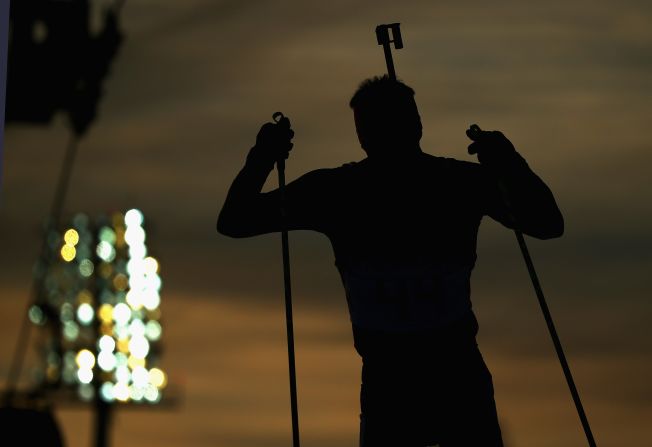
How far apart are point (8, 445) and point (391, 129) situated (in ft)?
7.41

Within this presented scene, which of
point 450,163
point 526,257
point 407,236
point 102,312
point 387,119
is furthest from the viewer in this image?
point 102,312

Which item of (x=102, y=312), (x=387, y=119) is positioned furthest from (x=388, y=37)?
(x=102, y=312)

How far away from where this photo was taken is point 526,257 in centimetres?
638

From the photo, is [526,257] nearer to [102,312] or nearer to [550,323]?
[550,323]

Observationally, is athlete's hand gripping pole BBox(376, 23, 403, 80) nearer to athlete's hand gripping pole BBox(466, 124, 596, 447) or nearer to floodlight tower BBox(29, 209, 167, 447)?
athlete's hand gripping pole BBox(466, 124, 596, 447)

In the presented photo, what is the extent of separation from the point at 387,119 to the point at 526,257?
1.00 meters

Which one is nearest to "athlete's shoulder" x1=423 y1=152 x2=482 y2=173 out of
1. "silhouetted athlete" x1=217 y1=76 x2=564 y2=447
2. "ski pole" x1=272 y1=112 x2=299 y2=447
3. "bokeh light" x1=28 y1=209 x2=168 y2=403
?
"silhouetted athlete" x1=217 y1=76 x2=564 y2=447

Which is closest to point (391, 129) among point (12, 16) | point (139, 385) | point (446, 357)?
point (446, 357)

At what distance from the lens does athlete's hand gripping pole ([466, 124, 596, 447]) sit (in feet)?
20.0

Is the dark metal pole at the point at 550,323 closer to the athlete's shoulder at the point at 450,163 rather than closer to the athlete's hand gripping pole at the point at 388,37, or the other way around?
the athlete's shoulder at the point at 450,163

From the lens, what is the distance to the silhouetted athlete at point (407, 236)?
18.7 feet

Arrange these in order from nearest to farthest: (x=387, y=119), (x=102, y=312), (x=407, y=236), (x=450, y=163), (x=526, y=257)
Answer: (x=407, y=236), (x=387, y=119), (x=450, y=163), (x=526, y=257), (x=102, y=312)

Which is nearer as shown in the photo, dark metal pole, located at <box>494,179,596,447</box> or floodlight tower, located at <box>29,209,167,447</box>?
dark metal pole, located at <box>494,179,596,447</box>

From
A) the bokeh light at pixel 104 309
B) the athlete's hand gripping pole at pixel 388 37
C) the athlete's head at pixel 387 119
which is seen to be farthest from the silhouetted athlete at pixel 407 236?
the bokeh light at pixel 104 309
